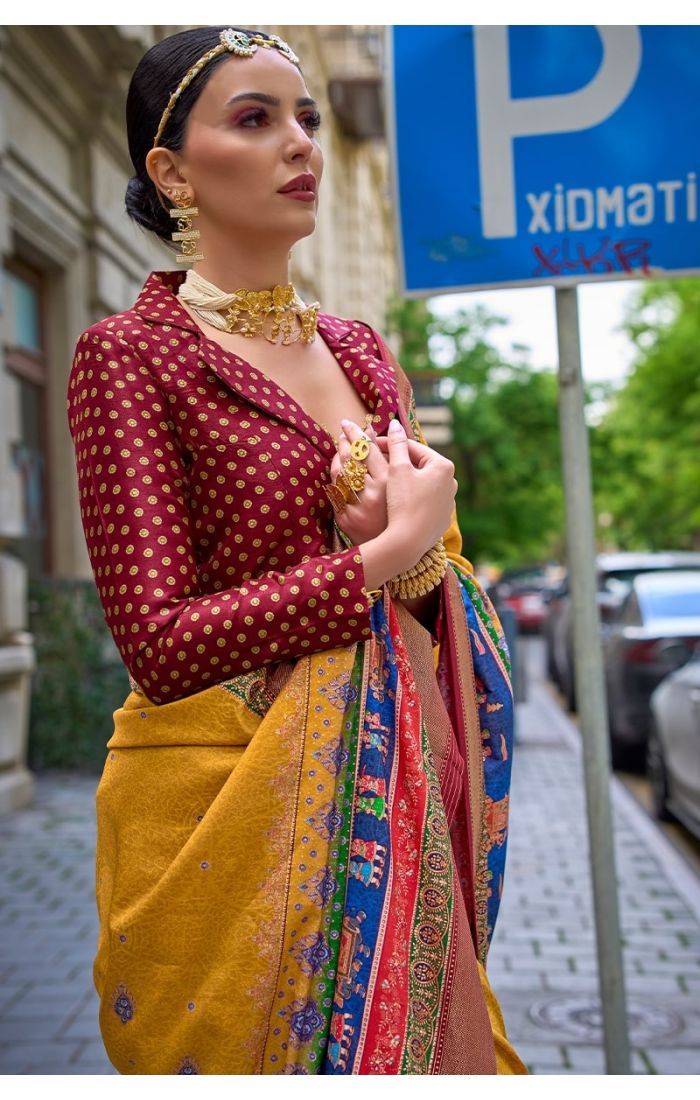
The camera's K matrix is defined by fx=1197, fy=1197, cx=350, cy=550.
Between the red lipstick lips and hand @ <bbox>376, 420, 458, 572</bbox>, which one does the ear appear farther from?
hand @ <bbox>376, 420, 458, 572</bbox>

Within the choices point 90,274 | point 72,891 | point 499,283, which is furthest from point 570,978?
point 90,274

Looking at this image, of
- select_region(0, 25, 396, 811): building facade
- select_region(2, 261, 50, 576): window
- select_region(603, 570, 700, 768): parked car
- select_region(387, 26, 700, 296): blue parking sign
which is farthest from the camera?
select_region(603, 570, 700, 768): parked car

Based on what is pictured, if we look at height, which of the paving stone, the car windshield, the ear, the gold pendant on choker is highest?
the ear

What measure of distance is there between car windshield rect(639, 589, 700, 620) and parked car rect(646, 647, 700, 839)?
1.50 meters

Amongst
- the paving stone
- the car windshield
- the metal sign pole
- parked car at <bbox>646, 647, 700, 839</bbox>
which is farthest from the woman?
the car windshield

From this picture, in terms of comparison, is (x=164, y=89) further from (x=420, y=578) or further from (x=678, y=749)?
(x=678, y=749)

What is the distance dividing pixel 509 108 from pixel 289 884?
194 centimetres

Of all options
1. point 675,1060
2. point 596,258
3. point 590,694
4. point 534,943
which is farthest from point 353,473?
point 534,943

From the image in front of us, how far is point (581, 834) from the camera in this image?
7594mm

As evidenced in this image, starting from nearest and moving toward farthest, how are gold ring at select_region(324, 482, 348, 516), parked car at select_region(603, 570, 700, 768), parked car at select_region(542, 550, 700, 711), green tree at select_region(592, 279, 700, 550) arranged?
gold ring at select_region(324, 482, 348, 516) → parked car at select_region(603, 570, 700, 768) → parked car at select_region(542, 550, 700, 711) → green tree at select_region(592, 279, 700, 550)

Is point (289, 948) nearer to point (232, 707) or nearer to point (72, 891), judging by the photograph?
point (232, 707)

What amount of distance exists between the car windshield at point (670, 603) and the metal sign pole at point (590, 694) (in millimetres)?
6437

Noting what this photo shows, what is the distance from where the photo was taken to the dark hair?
162 centimetres

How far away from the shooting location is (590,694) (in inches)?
121
